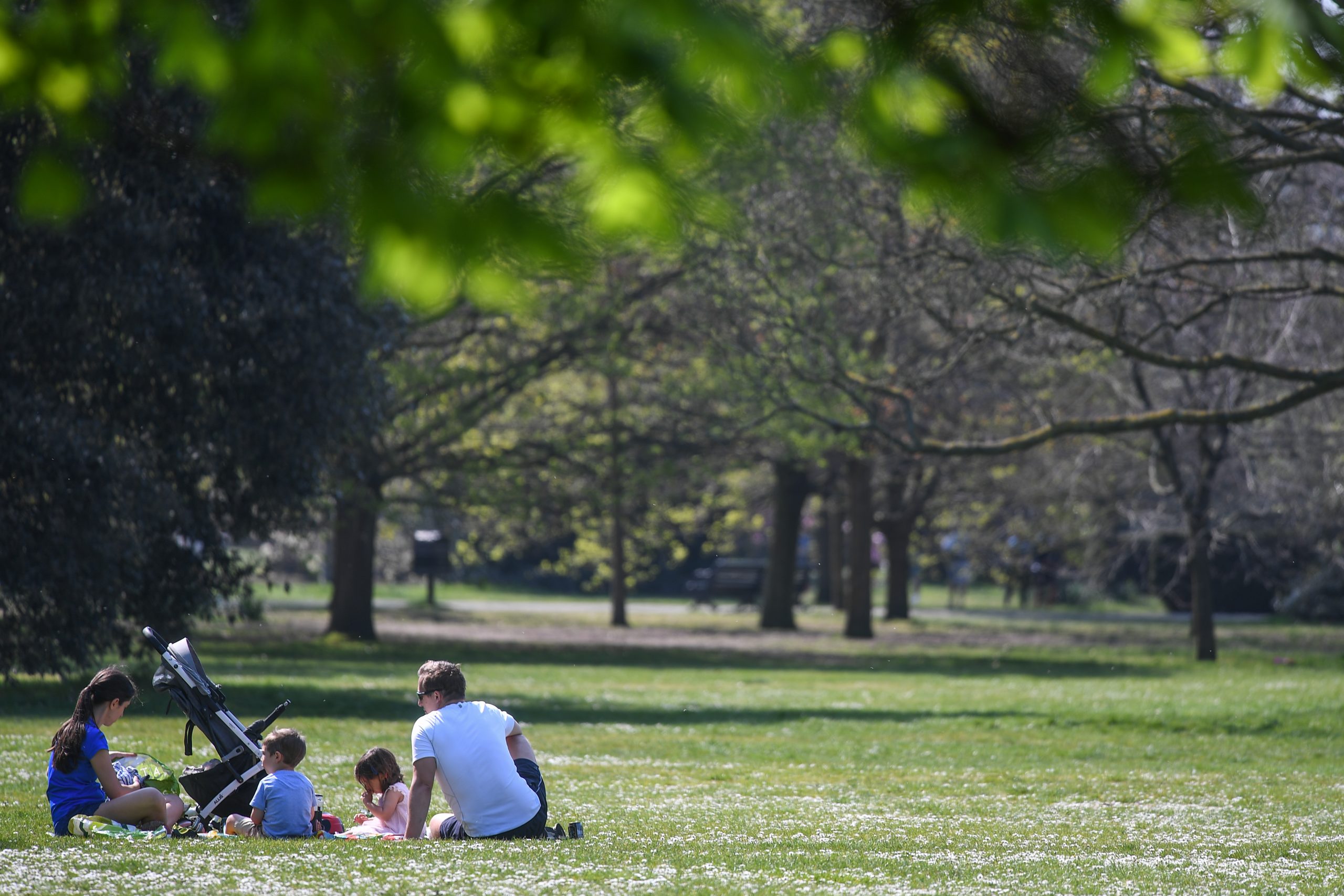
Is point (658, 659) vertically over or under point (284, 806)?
under

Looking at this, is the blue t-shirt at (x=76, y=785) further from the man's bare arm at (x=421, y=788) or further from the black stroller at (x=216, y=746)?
the man's bare arm at (x=421, y=788)

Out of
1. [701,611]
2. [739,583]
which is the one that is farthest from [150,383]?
[701,611]

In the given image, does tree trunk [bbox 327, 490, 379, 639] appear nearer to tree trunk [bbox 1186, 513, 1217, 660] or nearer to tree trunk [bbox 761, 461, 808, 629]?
tree trunk [bbox 761, 461, 808, 629]

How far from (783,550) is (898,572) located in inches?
262

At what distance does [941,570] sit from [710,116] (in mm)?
67494

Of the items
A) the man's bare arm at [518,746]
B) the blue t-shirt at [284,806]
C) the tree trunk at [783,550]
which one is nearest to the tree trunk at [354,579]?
the tree trunk at [783,550]

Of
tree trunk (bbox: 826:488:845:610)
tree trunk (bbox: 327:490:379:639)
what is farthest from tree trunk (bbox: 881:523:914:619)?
tree trunk (bbox: 327:490:379:639)

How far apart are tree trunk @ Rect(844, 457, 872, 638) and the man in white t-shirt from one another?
24.8 meters

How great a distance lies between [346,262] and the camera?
57.1ft

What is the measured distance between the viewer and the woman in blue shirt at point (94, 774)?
8.31m

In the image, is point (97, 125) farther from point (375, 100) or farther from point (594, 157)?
point (594, 157)

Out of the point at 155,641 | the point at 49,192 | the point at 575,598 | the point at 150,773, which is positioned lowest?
the point at 575,598

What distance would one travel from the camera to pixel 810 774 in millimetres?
12789

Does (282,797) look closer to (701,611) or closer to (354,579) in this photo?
(354,579)
